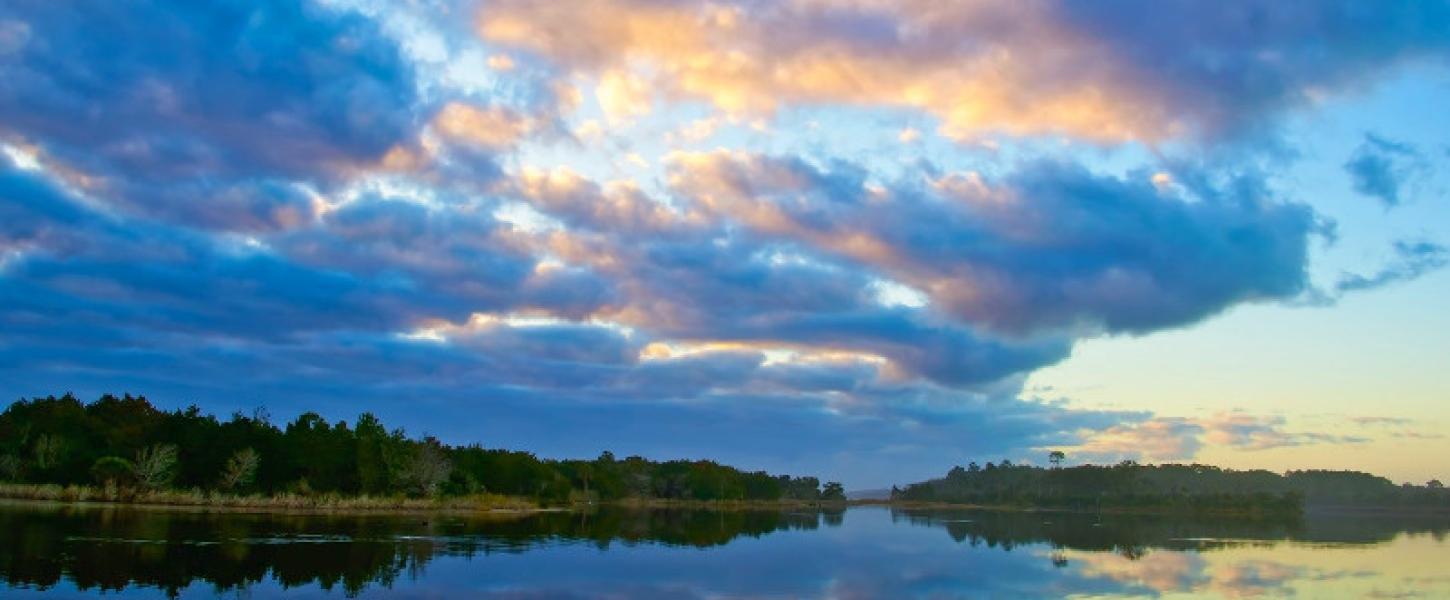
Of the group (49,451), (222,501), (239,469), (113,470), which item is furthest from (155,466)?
(49,451)

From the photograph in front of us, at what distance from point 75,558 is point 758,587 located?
71.8ft

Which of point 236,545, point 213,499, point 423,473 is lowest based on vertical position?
point 236,545

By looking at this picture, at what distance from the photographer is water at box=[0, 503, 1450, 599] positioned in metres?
29.7

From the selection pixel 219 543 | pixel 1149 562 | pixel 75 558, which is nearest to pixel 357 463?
pixel 219 543

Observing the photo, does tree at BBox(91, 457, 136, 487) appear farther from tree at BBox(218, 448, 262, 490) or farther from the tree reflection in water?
the tree reflection in water

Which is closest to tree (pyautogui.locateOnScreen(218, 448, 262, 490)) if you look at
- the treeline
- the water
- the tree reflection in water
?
the treeline

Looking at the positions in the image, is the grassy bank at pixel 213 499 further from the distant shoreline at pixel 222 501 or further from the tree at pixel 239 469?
the tree at pixel 239 469

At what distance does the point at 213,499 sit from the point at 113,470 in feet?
27.3

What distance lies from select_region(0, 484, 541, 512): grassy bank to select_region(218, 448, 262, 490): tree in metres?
1.30

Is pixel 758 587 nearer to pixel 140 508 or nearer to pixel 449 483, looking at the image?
pixel 140 508

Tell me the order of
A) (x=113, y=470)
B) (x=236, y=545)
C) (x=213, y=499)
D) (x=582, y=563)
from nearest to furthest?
(x=236, y=545) < (x=582, y=563) < (x=213, y=499) < (x=113, y=470)

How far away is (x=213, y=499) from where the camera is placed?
71.6m

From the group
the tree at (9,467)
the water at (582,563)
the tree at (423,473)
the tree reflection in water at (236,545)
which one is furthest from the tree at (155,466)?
the tree at (423,473)

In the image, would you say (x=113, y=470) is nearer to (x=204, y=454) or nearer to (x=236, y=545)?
(x=204, y=454)
